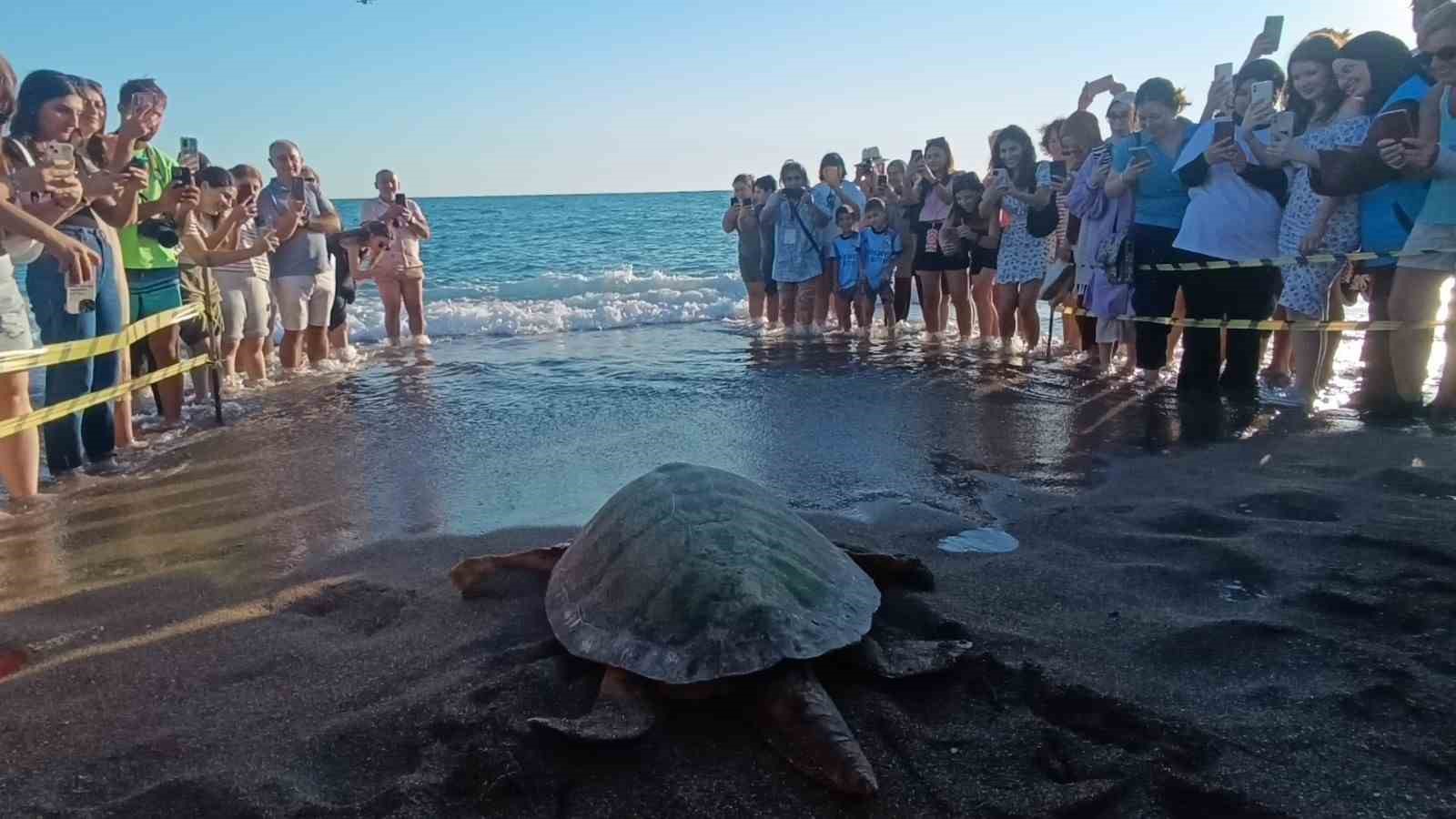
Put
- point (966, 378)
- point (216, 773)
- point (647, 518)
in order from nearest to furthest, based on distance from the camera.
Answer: point (216, 773) → point (647, 518) → point (966, 378)

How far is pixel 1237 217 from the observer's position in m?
5.50

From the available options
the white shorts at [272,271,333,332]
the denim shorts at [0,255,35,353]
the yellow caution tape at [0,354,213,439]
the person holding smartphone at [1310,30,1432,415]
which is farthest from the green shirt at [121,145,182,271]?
the person holding smartphone at [1310,30,1432,415]

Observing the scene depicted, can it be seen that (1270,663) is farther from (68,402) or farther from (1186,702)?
(68,402)

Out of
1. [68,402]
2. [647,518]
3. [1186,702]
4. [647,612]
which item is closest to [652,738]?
[647,612]

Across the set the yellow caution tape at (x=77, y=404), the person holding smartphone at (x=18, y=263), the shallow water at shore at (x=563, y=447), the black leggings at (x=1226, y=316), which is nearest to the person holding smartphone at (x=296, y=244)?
the shallow water at shore at (x=563, y=447)

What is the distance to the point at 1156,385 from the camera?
249 inches

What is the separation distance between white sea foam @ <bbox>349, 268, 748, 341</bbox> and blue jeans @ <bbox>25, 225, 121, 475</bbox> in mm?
6277

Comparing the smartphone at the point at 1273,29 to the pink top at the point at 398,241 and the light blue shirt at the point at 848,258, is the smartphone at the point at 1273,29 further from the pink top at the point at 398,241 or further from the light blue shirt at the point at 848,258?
the pink top at the point at 398,241

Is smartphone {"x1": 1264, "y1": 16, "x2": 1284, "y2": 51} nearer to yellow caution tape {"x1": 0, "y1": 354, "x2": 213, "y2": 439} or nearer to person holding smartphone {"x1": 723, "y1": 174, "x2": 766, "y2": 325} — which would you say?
person holding smartphone {"x1": 723, "y1": 174, "x2": 766, "y2": 325}

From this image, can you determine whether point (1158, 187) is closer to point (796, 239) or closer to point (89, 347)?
point (796, 239)

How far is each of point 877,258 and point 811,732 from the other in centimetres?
787

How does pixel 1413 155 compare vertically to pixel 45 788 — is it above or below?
above

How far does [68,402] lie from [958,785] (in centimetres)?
469

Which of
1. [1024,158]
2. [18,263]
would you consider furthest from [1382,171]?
[18,263]
